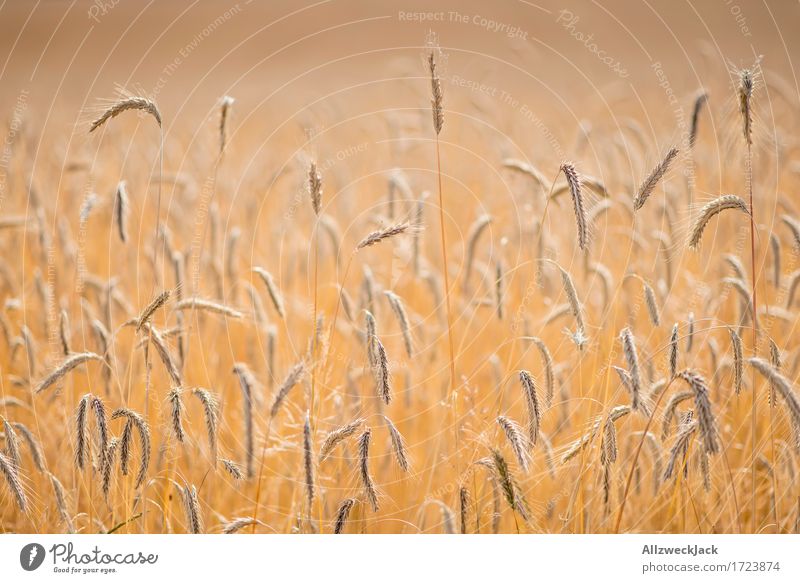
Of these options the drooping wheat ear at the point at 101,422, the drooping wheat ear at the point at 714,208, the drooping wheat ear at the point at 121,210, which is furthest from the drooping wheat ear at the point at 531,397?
the drooping wheat ear at the point at 121,210

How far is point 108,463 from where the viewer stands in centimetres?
179

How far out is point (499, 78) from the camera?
4.22 metres

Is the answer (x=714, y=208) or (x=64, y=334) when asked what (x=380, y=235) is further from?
(x=64, y=334)

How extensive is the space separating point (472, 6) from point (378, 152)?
5.37ft

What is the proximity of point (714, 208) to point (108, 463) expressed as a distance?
183 cm

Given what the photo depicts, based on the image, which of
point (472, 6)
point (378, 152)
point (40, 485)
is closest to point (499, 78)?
point (378, 152)

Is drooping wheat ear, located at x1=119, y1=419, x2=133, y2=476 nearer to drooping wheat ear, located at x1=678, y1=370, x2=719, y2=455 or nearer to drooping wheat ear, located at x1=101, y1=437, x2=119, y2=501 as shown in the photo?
drooping wheat ear, located at x1=101, y1=437, x2=119, y2=501

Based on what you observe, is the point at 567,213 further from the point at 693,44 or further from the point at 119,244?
the point at 119,244
